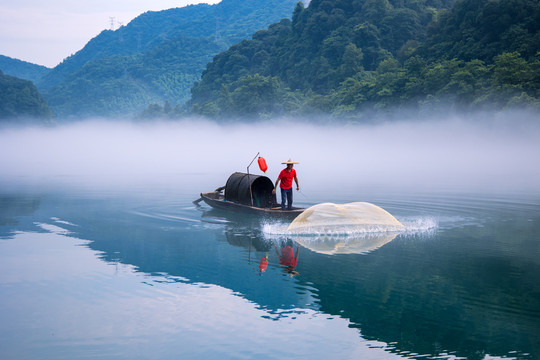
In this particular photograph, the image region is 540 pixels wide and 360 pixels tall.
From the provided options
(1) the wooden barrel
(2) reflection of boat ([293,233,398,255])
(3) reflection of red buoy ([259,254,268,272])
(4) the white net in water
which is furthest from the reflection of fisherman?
(1) the wooden barrel

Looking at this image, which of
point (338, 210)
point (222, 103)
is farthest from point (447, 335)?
point (222, 103)

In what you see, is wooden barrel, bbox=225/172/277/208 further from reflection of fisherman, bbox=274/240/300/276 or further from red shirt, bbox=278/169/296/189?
reflection of fisherman, bbox=274/240/300/276

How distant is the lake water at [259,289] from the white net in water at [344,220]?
97cm

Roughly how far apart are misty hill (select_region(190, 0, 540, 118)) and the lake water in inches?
2346

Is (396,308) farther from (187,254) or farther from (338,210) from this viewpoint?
(338,210)

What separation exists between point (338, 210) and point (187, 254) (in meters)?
6.84

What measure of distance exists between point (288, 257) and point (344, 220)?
5.15 meters

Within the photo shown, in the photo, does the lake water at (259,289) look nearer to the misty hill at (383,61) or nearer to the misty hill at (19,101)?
→ the misty hill at (383,61)

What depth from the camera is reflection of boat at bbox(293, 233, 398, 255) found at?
739 inches

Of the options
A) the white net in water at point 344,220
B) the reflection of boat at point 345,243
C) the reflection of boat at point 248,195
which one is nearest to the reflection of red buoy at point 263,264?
the reflection of boat at point 345,243

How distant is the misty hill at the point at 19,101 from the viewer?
184125 millimetres

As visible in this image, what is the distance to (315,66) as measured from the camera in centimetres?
14638

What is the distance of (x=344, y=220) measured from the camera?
2227cm

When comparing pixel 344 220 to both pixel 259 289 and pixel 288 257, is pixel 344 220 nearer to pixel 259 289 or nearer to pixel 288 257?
pixel 288 257
